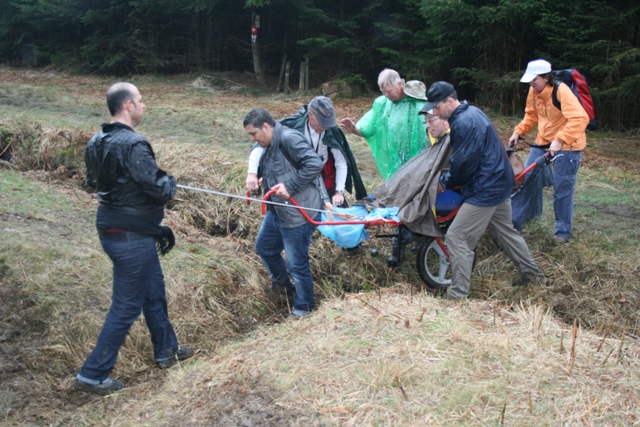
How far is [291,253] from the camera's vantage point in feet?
16.7

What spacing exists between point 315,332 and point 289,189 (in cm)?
125

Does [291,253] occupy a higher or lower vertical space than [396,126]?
lower

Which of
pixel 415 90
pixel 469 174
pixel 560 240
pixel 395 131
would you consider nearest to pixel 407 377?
pixel 469 174

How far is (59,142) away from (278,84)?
12220 mm

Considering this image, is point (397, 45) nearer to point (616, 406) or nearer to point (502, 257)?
point (502, 257)

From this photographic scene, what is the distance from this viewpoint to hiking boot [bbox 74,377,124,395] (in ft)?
13.5

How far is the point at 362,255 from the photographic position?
21.2 feet

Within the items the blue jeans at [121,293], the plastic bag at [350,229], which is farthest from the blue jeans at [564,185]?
the blue jeans at [121,293]

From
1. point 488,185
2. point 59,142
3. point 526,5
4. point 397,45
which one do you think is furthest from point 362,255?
point 397,45

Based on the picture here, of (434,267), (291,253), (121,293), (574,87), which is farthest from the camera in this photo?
(574,87)

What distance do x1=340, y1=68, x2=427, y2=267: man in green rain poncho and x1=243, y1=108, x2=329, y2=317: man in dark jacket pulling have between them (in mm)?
1151

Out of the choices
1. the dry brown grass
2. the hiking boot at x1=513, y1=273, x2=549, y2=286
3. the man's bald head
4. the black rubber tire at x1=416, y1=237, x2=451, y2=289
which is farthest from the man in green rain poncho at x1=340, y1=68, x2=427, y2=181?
the man's bald head

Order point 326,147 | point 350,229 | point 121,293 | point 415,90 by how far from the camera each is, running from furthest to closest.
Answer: point 415,90 → point 326,147 → point 350,229 → point 121,293

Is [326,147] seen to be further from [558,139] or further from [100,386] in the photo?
[100,386]
